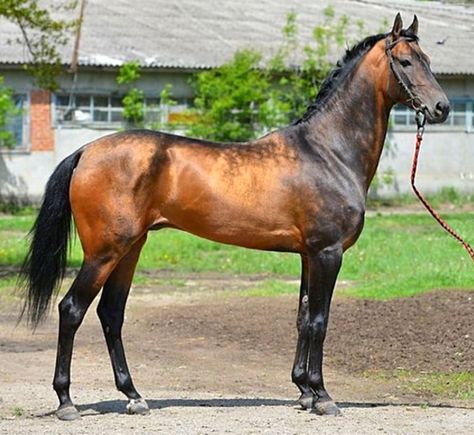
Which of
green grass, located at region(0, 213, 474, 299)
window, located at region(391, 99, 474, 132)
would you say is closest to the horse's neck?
green grass, located at region(0, 213, 474, 299)

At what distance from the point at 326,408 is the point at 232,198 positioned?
5.25ft

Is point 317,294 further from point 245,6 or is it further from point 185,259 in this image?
point 245,6

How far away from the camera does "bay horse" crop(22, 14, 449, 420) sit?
28.3ft

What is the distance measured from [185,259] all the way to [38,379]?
9.97 metres

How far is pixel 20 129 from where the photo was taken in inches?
1237

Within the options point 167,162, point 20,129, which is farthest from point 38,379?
point 20,129

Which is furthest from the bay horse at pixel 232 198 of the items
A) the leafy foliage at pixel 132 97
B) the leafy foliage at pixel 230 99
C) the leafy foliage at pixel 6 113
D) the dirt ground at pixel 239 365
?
the leafy foliage at pixel 132 97

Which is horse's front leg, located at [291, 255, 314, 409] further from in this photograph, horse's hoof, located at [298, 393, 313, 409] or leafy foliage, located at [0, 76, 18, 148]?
leafy foliage, located at [0, 76, 18, 148]

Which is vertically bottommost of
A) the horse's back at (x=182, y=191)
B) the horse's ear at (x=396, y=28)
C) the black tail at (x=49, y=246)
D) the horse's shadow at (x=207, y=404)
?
the horse's shadow at (x=207, y=404)

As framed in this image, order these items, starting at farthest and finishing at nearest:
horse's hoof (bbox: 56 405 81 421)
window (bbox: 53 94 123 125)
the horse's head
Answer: window (bbox: 53 94 123 125)
the horse's head
horse's hoof (bbox: 56 405 81 421)

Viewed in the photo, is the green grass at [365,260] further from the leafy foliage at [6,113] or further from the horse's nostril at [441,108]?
the horse's nostril at [441,108]

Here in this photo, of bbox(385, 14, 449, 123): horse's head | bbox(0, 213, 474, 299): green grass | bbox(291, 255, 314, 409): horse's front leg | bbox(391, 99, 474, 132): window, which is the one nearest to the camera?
bbox(385, 14, 449, 123): horse's head

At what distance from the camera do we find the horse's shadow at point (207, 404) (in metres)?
8.96

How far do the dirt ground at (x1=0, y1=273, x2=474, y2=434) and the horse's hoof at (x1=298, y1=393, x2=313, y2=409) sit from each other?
0.29ft
